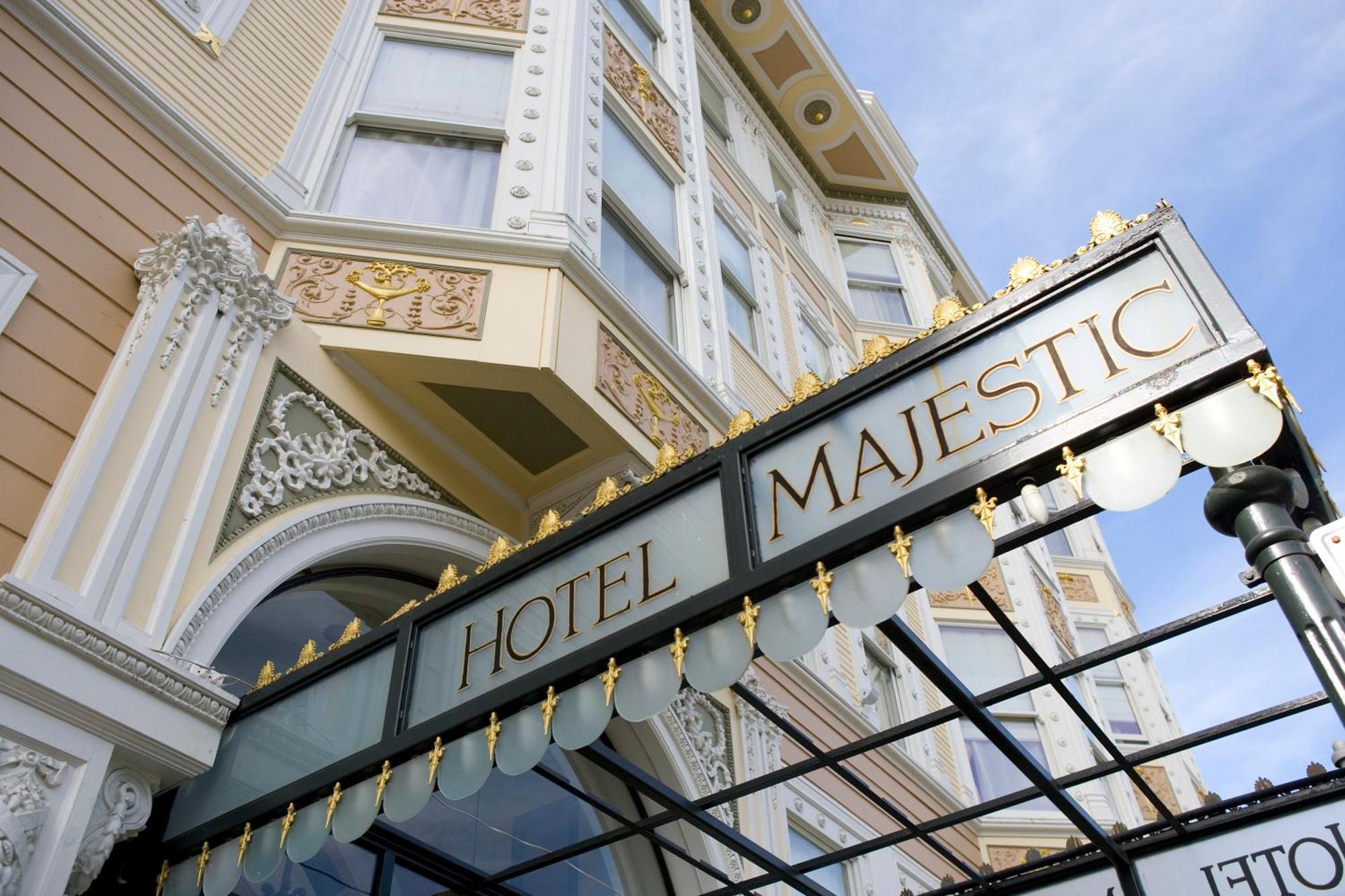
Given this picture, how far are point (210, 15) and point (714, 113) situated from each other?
1099 centimetres

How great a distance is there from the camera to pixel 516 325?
7160 mm

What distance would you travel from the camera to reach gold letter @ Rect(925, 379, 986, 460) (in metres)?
3.70

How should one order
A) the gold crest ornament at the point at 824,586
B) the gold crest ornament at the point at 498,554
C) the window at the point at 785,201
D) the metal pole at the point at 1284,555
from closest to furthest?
the metal pole at the point at 1284,555 < the gold crest ornament at the point at 824,586 < the gold crest ornament at the point at 498,554 < the window at the point at 785,201

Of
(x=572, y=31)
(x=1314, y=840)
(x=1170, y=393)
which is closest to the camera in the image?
(x=1170, y=393)

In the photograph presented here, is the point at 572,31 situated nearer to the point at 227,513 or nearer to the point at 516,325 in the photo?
the point at 516,325

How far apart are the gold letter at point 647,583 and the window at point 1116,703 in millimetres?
21383

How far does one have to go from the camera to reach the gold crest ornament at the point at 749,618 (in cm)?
377

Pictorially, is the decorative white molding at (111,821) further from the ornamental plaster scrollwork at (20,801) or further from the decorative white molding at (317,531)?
the decorative white molding at (317,531)

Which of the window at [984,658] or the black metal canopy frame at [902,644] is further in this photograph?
the window at [984,658]

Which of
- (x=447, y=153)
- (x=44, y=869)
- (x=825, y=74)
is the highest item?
(x=825, y=74)

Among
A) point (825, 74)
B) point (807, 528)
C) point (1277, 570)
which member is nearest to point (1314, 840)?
point (1277, 570)

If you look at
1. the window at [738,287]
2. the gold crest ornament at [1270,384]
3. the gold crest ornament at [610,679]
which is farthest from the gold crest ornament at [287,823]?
the window at [738,287]

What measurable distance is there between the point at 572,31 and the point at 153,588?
6.78 m

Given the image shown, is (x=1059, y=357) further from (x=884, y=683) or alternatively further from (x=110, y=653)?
(x=884, y=683)
